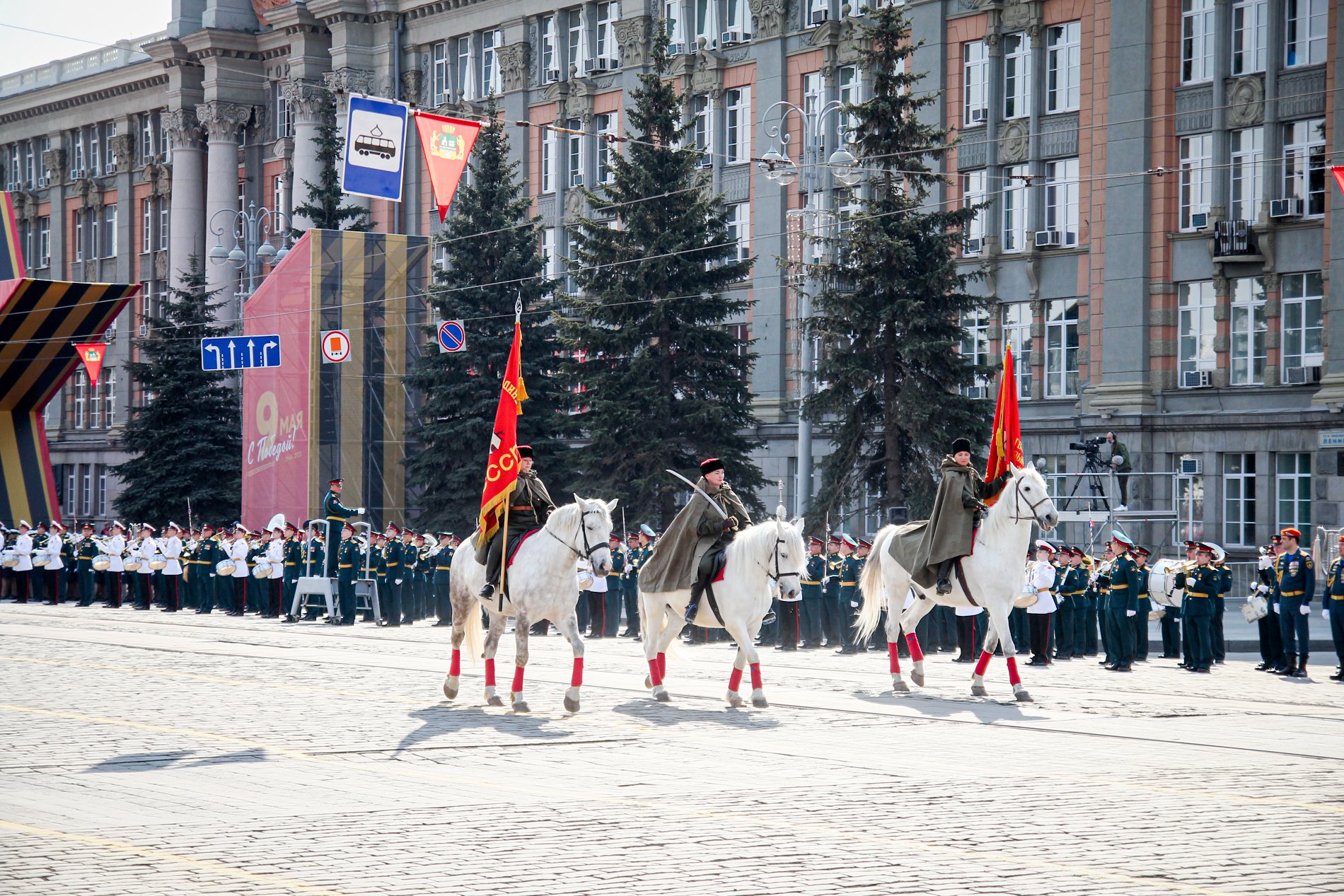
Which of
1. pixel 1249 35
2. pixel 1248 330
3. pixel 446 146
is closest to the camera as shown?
pixel 446 146

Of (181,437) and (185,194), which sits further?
(185,194)

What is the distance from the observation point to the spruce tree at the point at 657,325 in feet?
127

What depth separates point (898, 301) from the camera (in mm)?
33812

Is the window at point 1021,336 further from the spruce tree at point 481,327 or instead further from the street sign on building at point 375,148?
the street sign on building at point 375,148

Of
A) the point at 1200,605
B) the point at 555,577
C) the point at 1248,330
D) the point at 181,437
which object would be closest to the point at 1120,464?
the point at 1248,330

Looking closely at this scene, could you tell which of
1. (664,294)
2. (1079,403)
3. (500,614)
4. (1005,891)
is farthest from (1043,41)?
(1005,891)

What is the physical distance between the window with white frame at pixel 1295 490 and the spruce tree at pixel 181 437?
31996 millimetres

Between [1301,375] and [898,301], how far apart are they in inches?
468

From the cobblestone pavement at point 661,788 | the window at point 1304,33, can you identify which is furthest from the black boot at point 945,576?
the window at point 1304,33

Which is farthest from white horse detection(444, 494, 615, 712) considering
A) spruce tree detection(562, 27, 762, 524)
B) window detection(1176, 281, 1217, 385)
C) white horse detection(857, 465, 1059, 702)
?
window detection(1176, 281, 1217, 385)

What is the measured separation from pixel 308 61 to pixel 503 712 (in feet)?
183

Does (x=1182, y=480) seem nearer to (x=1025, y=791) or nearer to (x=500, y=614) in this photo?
(x=500, y=614)

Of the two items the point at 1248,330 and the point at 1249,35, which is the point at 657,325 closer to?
the point at 1248,330

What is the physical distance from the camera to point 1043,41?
44.5m
